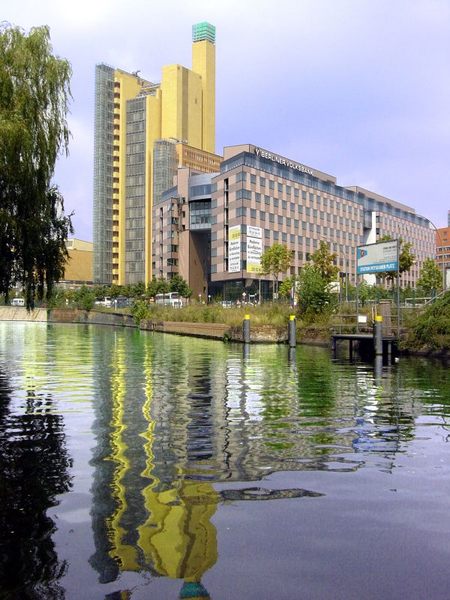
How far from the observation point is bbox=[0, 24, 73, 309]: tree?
17500mm

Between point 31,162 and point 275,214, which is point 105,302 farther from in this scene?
point 31,162

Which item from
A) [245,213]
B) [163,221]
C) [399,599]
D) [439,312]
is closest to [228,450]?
[399,599]

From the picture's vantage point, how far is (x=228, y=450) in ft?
27.4

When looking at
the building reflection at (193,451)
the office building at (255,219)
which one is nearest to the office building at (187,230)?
the office building at (255,219)

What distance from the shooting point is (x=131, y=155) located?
14638cm

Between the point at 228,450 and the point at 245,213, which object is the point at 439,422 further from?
the point at 245,213

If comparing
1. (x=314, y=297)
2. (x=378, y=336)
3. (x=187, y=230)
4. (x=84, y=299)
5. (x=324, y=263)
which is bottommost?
(x=378, y=336)

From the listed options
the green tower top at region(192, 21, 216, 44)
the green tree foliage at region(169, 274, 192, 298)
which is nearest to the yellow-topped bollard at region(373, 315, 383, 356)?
the green tree foliage at region(169, 274, 192, 298)

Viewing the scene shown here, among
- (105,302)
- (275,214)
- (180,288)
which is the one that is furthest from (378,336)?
(105,302)

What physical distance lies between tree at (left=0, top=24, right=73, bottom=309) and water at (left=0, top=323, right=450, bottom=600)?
620 cm

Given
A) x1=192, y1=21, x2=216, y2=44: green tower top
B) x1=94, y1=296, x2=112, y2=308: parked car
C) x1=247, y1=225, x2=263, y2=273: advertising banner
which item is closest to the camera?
x1=247, y1=225, x2=263, y2=273: advertising banner

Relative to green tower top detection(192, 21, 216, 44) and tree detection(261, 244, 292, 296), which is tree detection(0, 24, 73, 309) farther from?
green tower top detection(192, 21, 216, 44)

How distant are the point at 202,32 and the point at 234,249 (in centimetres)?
8556

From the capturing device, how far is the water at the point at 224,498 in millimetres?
4211
